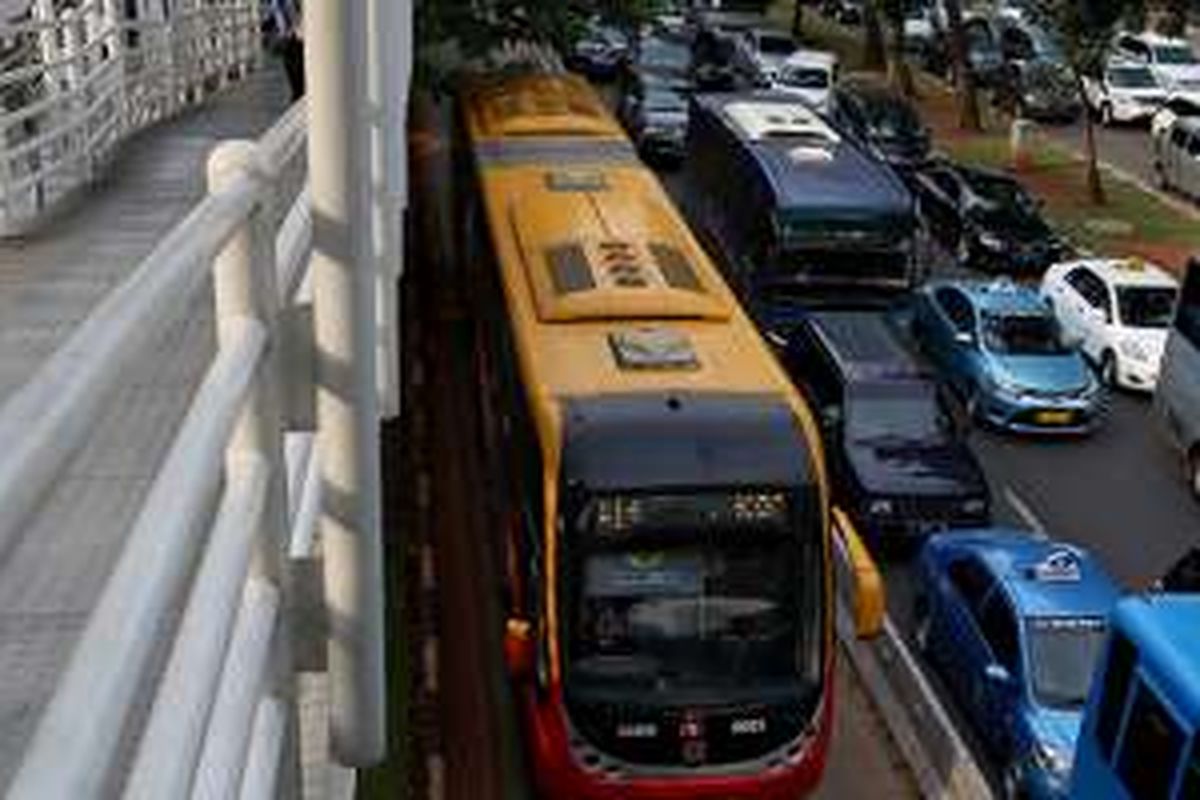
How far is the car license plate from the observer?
68.7 ft

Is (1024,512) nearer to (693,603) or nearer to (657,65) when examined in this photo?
(693,603)

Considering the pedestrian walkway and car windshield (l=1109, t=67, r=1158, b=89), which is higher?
the pedestrian walkway

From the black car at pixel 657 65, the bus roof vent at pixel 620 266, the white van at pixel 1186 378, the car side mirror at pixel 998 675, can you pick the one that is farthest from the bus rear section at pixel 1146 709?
the black car at pixel 657 65

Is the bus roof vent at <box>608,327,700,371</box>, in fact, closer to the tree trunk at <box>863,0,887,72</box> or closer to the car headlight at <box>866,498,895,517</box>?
the car headlight at <box>866,498,895,517</box>

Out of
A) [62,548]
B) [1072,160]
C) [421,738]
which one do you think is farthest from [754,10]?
[62,548]

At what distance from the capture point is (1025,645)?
13.2m

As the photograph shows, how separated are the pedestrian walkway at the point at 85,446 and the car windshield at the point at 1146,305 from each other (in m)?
14.6

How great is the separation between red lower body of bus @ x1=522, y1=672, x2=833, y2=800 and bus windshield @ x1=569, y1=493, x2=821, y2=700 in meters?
0.34

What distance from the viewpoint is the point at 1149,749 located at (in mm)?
10539

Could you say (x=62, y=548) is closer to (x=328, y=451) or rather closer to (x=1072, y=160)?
(x=328, y=451)

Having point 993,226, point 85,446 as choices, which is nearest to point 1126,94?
point 993,226

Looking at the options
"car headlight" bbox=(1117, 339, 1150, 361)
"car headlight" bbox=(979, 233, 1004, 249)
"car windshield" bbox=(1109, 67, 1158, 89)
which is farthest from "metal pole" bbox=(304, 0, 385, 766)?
"car windshield" bbox=(1109, 67, 1158, 89)

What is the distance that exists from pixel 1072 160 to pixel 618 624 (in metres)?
→ 28.9

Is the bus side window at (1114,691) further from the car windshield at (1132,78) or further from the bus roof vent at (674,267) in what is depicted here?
the car windshield at (1132,78)
